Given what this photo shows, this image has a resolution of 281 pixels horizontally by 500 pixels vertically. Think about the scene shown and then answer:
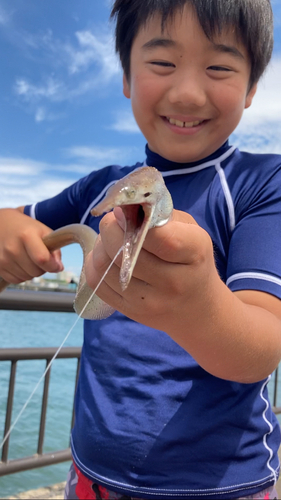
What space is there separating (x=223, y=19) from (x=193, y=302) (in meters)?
0.54

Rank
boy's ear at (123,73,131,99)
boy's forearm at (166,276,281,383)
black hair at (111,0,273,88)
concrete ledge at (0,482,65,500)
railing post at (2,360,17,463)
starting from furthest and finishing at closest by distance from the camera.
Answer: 1. concrete ledge at (0,482,65,500)
2. railing post at (2,360,17,463)
3. boy's ear at (123,73,131,99)
4. black hair at (111,0,273,88)
5. boy's forearm at (166,276,281,383)

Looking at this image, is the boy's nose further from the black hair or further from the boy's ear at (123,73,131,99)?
the boy's ear at (123,73,131,99)

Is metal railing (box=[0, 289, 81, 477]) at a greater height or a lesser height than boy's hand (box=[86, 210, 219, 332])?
lesser

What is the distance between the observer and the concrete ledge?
62.4 inches

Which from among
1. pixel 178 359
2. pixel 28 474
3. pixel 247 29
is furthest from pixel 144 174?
pixel 28 474

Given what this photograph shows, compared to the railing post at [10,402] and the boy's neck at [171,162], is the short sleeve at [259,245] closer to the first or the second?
the boy's neck at [171,162]

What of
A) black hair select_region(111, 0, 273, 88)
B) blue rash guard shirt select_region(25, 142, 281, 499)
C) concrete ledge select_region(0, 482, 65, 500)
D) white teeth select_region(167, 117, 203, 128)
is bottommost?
concrete ledge select_region(0, 482, 65, 500)

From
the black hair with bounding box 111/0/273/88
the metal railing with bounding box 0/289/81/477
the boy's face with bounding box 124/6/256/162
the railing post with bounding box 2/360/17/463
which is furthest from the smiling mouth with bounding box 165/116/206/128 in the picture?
the railing post with bounding box 2/360/17/463

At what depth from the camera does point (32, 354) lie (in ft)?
4.91

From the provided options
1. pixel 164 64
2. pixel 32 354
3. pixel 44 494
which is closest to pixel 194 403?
pixel 164 64

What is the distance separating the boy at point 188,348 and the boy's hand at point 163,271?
0.11 m

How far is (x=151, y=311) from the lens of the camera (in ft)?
1.47

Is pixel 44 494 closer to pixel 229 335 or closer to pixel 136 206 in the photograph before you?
pixel 229 335

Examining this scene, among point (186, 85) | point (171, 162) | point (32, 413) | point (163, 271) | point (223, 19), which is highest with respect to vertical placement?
point (223, 19)
